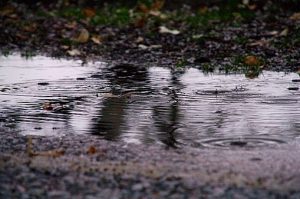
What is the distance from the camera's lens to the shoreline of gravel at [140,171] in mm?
7062

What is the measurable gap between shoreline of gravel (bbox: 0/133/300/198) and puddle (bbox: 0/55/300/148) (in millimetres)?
508

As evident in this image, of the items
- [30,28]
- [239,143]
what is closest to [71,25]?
[30,28]

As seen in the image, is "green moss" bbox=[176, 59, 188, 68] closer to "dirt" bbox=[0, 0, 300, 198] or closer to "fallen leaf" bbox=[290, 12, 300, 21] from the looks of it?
"fallen leaf" bbox=[290, 12, 300, 21]

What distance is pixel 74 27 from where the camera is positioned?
2355cm

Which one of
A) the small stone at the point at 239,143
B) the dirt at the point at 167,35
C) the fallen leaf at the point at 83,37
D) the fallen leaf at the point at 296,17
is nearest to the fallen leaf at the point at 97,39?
the dirt at the point at 167,35

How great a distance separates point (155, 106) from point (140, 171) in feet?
12.6

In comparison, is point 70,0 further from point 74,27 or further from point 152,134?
point 152,134

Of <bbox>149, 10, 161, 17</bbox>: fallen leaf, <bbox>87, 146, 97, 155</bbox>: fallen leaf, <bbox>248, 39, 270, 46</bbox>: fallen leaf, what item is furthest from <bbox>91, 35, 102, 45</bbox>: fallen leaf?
<bbox>87, 146, 97, 155</bbox>: fallen leaf

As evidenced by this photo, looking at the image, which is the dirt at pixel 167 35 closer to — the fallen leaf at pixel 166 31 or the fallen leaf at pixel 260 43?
the fallen leaf at pixel 260 43

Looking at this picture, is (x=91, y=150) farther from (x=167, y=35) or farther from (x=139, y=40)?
(x=167, y=35)

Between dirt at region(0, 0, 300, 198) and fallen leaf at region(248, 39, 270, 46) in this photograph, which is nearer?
dirt at region(0, 0, 300, 198)

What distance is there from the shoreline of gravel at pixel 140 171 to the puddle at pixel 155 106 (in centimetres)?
51

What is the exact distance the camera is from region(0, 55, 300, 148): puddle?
958cm

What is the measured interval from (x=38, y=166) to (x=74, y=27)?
15.9 metres
